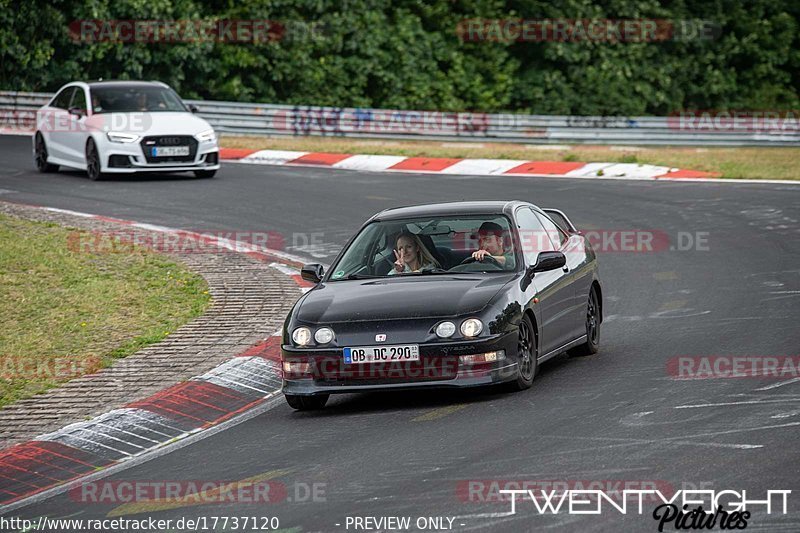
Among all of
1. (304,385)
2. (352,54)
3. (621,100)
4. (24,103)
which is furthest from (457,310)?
(621,100)

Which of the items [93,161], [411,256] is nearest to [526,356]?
[411,256]

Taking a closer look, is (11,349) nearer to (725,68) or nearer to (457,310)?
(457,310)

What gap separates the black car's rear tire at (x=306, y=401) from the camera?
390 inches

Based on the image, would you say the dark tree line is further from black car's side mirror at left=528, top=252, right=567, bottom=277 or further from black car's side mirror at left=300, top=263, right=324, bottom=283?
black car's side mirror at left=528, top=252, right=567, bottom=277

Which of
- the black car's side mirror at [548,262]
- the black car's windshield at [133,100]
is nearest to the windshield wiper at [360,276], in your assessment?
the black car's side mirror at [548,262]

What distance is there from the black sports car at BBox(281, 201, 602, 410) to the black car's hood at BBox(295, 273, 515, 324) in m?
0.01

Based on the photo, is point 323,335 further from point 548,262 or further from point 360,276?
point 548,262

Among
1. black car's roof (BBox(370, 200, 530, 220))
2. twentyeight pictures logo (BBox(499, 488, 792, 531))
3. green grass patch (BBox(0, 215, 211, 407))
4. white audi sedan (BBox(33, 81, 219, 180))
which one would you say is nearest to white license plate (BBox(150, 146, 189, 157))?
white audi sedan (BBox(33, 81, 219, 180))

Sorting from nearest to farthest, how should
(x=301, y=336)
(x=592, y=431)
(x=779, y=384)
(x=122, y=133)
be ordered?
(x=592, y=431), (x=779, y=384), (x=301, y=336), (x=122, y=133)

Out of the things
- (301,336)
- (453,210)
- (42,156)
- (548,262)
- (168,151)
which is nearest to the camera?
(301,336)

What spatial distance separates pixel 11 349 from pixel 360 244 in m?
3.18

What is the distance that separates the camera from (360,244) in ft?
36.3

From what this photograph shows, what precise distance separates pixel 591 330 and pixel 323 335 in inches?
111

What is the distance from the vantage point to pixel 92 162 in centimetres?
2419
